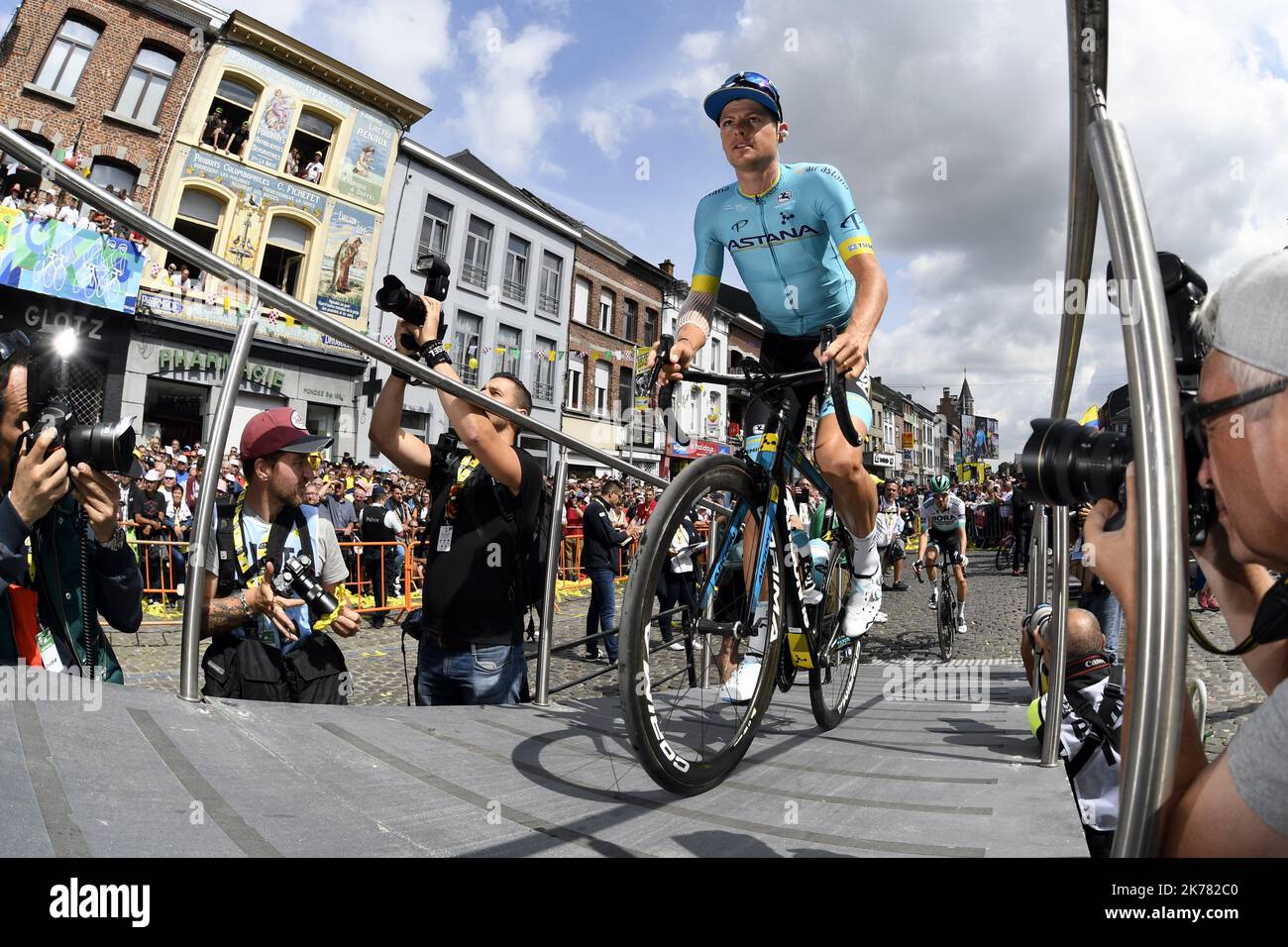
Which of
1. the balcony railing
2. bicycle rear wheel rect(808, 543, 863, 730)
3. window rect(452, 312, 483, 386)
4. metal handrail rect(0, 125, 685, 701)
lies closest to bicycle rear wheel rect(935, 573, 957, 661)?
bicycle rear wheel rect(808, 543, 863, 730)

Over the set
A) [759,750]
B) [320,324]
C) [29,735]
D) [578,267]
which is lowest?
[759,750]

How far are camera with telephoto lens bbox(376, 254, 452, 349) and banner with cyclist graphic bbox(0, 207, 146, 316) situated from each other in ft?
49.2

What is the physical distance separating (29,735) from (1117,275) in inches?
86.6

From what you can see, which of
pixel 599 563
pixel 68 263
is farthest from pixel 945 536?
pixel 68 263

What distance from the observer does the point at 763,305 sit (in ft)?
11.3

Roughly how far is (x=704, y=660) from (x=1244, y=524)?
108 inches

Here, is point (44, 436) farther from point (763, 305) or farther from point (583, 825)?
point (763, 305)

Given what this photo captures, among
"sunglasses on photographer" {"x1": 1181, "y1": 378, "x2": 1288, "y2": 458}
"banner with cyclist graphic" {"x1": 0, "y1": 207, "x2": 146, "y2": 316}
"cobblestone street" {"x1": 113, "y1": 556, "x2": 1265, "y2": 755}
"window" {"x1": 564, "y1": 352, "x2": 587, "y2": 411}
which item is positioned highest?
"window" {"x1": 564, "y1": 352, "x2": 587, "y2": 411}

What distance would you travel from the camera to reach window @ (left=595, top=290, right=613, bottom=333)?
33.7 m

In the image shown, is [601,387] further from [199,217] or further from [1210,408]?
[1210,408]

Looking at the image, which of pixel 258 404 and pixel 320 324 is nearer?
pixel 320 324

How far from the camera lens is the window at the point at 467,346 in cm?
2703

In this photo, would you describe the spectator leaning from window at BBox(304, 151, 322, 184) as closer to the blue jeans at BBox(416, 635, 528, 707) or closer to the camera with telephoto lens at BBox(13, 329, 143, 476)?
the blue jeans at BBox(416, 635, 528, 707)
